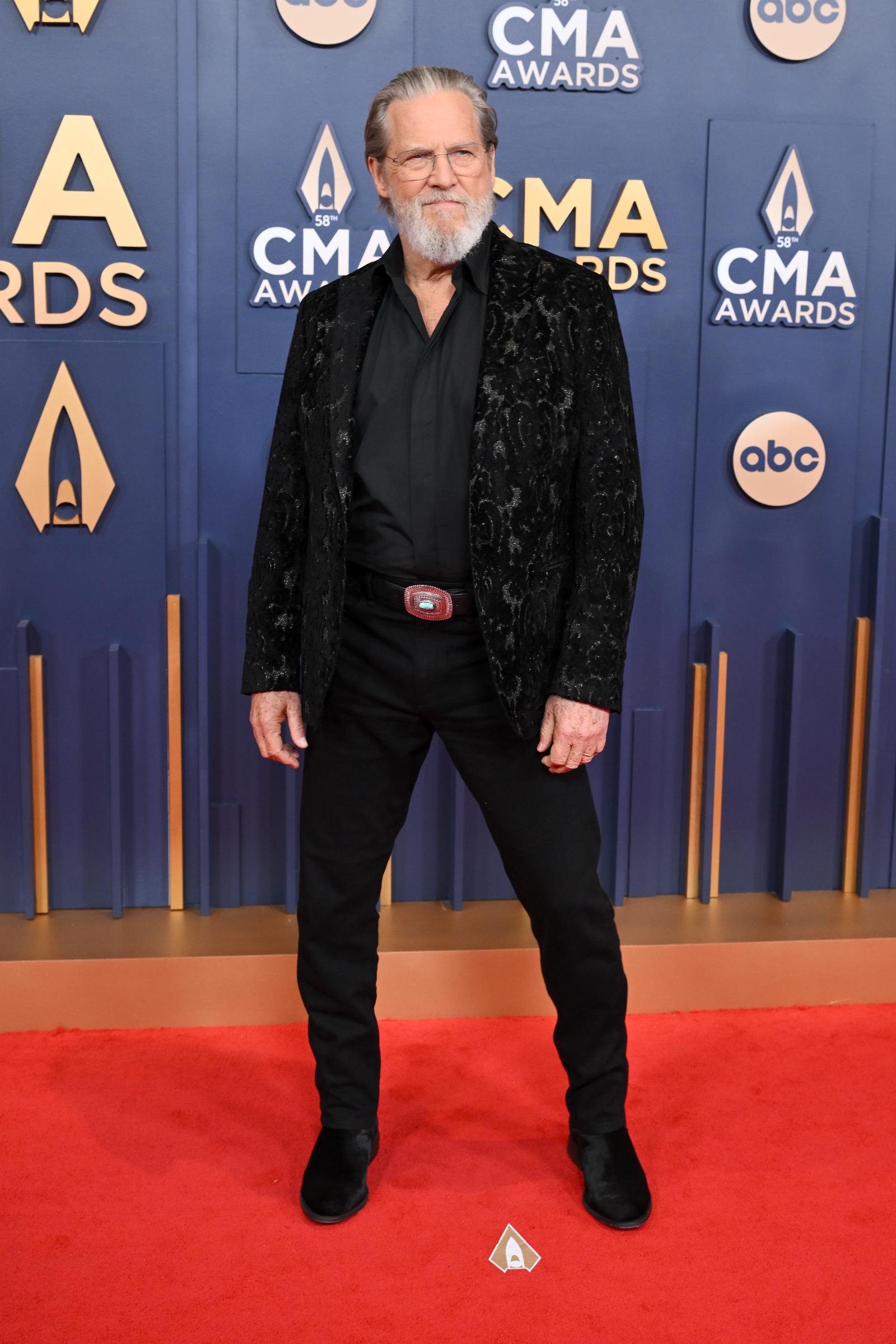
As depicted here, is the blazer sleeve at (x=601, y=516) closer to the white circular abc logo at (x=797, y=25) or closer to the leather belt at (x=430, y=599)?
the leather belt at (x=430, y=599)

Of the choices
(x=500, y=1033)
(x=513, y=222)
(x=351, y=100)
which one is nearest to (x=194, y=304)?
(x=351, y=100)

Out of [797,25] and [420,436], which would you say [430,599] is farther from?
[797,25]

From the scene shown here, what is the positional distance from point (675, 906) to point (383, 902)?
628mm

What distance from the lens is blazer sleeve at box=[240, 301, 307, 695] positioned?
1.82 meters

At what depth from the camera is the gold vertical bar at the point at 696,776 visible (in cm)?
263

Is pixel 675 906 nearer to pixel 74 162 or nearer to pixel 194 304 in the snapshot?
pixel 194 304

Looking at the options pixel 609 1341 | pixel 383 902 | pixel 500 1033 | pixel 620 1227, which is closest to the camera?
pixel 609 1341

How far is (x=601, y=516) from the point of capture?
1.67 metres

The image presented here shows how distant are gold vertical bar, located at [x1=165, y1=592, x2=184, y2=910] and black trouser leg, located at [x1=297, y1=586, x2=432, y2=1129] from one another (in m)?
0.73

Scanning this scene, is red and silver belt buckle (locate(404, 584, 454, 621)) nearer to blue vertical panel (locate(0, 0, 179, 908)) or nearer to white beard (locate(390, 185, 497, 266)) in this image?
white beard (locate(390, 185, 497, 266))

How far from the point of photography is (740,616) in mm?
2646

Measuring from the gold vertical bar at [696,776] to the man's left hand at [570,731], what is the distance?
938mm

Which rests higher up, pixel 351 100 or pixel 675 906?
pixel 351 100

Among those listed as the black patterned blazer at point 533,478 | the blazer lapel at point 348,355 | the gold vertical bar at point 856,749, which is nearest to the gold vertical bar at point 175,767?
the black patterned blazer at point 533,478
